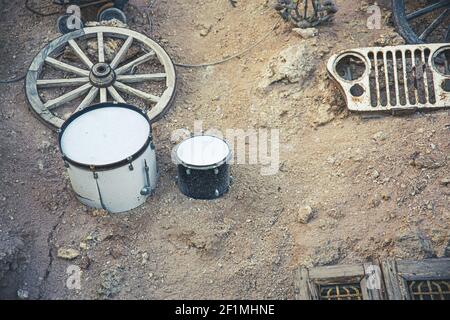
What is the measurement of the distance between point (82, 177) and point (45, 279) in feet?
2.69

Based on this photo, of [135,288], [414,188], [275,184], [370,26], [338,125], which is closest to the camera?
[135,288]

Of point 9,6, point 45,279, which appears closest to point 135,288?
point 45,279

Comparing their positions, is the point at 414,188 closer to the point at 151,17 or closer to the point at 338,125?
the point at 338,125

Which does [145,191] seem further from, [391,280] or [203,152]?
[391,280]

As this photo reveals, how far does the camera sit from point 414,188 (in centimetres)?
480

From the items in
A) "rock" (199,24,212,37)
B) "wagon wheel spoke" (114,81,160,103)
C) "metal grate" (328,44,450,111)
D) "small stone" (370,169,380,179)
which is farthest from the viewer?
"rock" (199,24,212,37)

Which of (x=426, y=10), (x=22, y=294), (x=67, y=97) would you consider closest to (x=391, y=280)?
(x=22, y=294)

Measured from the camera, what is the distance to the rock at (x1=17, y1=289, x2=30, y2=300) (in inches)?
170

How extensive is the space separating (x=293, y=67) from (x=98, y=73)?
74.4 inches

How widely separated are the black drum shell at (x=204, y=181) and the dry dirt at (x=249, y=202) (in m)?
0.08

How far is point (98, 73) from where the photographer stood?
224 inches

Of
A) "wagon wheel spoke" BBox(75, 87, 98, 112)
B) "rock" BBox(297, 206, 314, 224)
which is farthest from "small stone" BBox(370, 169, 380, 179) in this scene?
"wagon wheel spoke" BBox(75, 87, 98, 112)

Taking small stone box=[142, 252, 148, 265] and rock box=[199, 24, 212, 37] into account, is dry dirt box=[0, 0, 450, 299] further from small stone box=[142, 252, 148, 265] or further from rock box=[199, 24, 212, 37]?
rock box=[199, 24, 212, 37]

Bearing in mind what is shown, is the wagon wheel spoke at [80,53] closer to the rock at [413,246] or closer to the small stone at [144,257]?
the small stone at [144,257]
